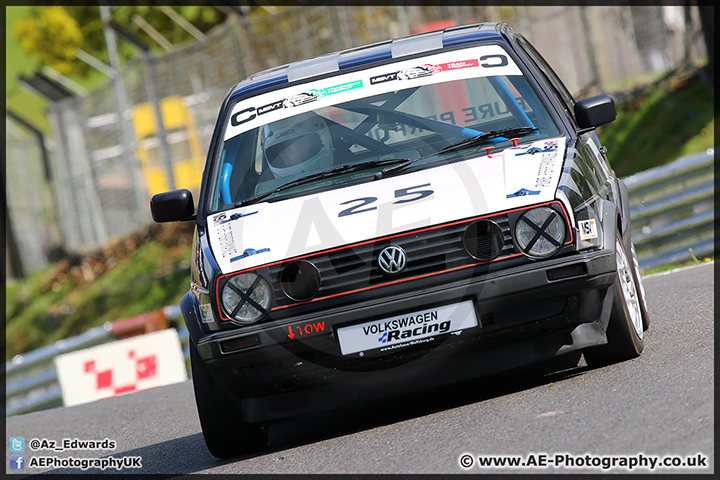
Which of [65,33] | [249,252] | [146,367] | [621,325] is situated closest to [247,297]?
[249,252]

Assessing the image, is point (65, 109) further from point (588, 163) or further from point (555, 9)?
point (588, 163)

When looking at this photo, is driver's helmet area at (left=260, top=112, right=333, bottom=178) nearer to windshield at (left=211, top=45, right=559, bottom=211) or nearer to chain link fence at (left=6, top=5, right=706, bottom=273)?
windshield at (left=211, top=45, right=559, bottom=211)

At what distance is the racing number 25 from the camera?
4.91m

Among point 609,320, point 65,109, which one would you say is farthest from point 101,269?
point 609,320

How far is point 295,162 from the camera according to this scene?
5848 mm

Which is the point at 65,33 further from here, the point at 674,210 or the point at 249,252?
the point at 249,252

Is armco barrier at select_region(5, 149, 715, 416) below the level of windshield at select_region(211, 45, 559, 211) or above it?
below

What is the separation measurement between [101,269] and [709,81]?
497 inches

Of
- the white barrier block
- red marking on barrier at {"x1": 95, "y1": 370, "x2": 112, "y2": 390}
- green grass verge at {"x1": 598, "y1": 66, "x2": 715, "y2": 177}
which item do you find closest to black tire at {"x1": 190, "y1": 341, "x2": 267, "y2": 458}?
the white barrier block

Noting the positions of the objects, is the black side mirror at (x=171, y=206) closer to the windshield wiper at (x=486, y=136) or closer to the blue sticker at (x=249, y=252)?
the blue sticker at (x=249, y=252)

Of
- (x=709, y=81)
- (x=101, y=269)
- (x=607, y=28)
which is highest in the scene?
(x=607, y=28)

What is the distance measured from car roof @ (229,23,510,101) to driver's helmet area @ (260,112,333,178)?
309 millimetres

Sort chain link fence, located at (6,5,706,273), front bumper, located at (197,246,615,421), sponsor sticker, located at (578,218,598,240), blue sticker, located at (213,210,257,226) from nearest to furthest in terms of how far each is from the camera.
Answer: front bumper, located at (197,246,615,421)
sponsor sticker, located at (578,218,598,240)
blue sticker, located at (213,210,257,226)
chain link fence, located at (6,5,706,273)

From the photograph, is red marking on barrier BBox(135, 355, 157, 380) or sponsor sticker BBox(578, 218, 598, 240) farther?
red marking on barrier BBox(135, 355, 157, 380)
